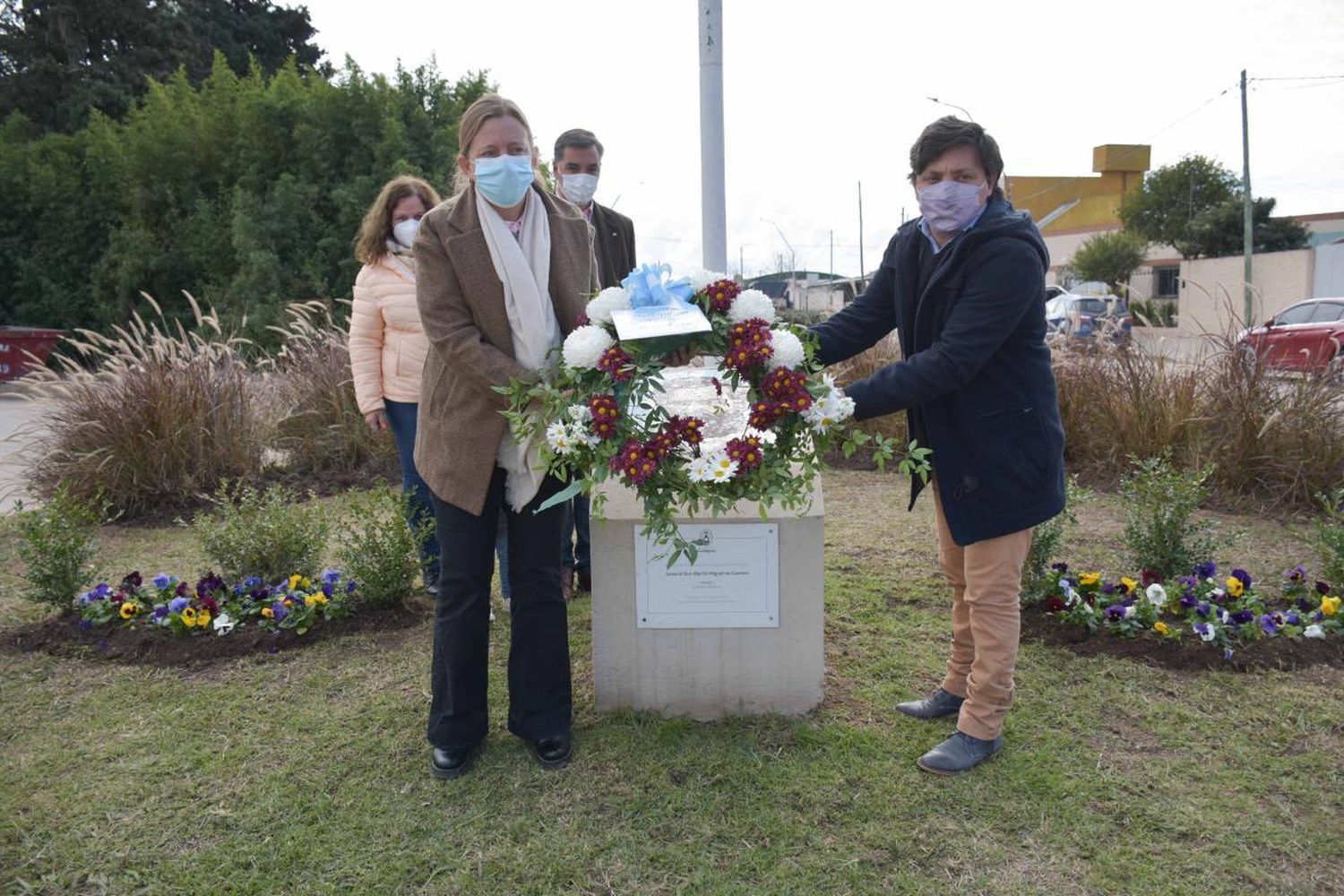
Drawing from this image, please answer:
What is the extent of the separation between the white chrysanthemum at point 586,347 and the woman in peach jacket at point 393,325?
2.06 metres

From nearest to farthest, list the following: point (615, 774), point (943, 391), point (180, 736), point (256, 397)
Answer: point (943, 391) → point (615, 774) → point (180, 736) → point (256, 397)

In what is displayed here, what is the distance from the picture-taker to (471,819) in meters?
2.83

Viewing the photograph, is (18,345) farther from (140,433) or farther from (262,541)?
(262,541)

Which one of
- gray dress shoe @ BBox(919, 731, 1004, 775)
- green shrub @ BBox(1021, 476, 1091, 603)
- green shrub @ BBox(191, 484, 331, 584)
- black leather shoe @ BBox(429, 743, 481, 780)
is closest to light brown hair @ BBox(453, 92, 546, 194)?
black leather shoe @ BBox(429, 743, 481, 780)

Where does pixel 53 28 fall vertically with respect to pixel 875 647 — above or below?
above

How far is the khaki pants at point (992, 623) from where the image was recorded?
2957mm

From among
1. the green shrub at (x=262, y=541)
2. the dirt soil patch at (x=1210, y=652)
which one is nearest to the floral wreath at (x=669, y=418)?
the dirt soil patch at (x=1210, y=652)

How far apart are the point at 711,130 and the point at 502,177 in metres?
2.67

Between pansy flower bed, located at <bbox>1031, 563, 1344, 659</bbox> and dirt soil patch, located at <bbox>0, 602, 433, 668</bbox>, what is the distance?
10.1 ft

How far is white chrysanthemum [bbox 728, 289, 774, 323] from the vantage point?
2.89 metres

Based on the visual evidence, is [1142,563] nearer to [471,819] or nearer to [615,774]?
[615,774]

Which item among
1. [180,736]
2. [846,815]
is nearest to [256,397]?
[180,736]

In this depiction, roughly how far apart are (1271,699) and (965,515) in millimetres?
1599

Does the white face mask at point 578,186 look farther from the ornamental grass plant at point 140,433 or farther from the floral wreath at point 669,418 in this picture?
the ornamental grass plant at point 140,433
